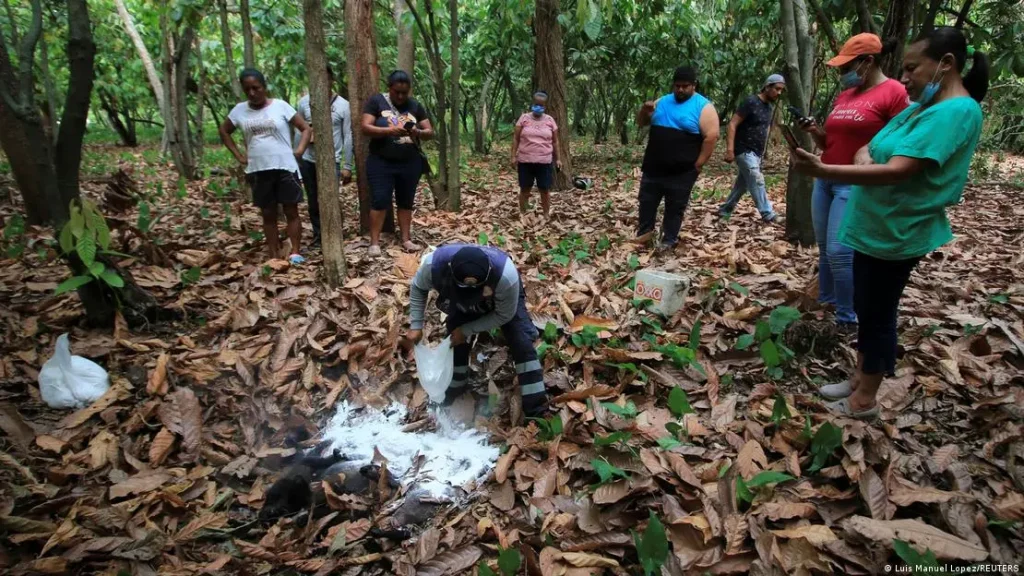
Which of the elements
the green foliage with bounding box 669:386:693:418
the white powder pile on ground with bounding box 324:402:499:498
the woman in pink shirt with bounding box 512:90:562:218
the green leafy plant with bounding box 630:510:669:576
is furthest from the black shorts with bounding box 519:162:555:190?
the green leafy plant with bounding box 630:510:669:576

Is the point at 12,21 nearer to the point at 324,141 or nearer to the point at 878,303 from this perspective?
the point at 324,141

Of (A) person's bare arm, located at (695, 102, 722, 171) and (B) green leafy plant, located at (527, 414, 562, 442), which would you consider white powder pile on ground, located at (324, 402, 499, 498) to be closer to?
(B) green leafy plant, located at (527, 414, 562, 442)

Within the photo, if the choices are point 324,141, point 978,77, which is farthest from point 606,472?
point 324,141

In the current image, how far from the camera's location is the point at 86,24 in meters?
3.21

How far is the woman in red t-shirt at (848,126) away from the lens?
2.84 meters

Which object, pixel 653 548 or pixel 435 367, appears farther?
pixel 435 367

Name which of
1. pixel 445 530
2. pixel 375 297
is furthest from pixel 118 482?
pixel 375 297

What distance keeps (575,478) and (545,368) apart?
2.75 feet

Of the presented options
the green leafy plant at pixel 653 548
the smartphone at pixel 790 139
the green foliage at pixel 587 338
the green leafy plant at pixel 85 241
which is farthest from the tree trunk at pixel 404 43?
the green leafy plant at pixel 653 548

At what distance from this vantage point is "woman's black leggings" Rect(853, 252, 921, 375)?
225cm

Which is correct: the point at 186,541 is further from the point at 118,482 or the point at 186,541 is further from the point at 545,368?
the point at 545,368

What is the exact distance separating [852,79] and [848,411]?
5.91 ft

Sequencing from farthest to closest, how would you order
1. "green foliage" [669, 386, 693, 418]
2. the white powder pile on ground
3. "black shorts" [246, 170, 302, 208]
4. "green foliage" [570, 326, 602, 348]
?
"black shorts" [246, 170, 302, 208] → "green foliage" [570, 326, 602, 348] → the white powder pile on ground → "green foliage" [669, 386, 693, 418]

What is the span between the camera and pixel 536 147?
6145 mm
